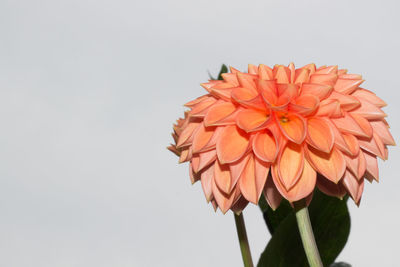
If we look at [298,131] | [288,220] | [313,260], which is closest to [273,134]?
[298,131]

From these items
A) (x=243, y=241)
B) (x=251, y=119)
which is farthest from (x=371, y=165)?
(x=243, y=241)

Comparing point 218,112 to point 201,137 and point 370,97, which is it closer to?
point 201,137

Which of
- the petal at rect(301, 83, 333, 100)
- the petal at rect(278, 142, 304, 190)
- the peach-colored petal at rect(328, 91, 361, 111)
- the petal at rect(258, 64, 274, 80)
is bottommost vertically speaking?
the petal at rect(278, 142, 304, 190)

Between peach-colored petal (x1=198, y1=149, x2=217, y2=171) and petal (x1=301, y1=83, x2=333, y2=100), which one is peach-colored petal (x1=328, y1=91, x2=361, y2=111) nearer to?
petal (x1=301, y1=83, x2=333, y2=100)

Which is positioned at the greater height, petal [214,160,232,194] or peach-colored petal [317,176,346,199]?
petal [214,160,232,194]

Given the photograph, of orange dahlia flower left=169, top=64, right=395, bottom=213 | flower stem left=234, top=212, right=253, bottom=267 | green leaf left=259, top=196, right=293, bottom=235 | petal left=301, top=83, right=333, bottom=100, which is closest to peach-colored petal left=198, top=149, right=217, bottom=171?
orange dahlia flower left=169, top=64, right=395, bottom=213

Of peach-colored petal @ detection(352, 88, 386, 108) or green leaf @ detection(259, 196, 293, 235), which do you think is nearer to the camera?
peach-colored petal @ detection(352, 88, 386, 108)

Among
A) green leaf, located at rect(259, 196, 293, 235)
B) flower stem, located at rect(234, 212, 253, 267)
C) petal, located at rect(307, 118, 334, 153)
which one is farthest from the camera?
green leaf, located at rect(259, 196, 293, 235)

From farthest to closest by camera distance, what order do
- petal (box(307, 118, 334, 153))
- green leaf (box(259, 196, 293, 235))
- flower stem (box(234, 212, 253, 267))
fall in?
green leaf (box(259, 196, 293, 235)) → flower stem (box(234, 212, 253, 267)) → petal (box(307, 118, 334, 153))
